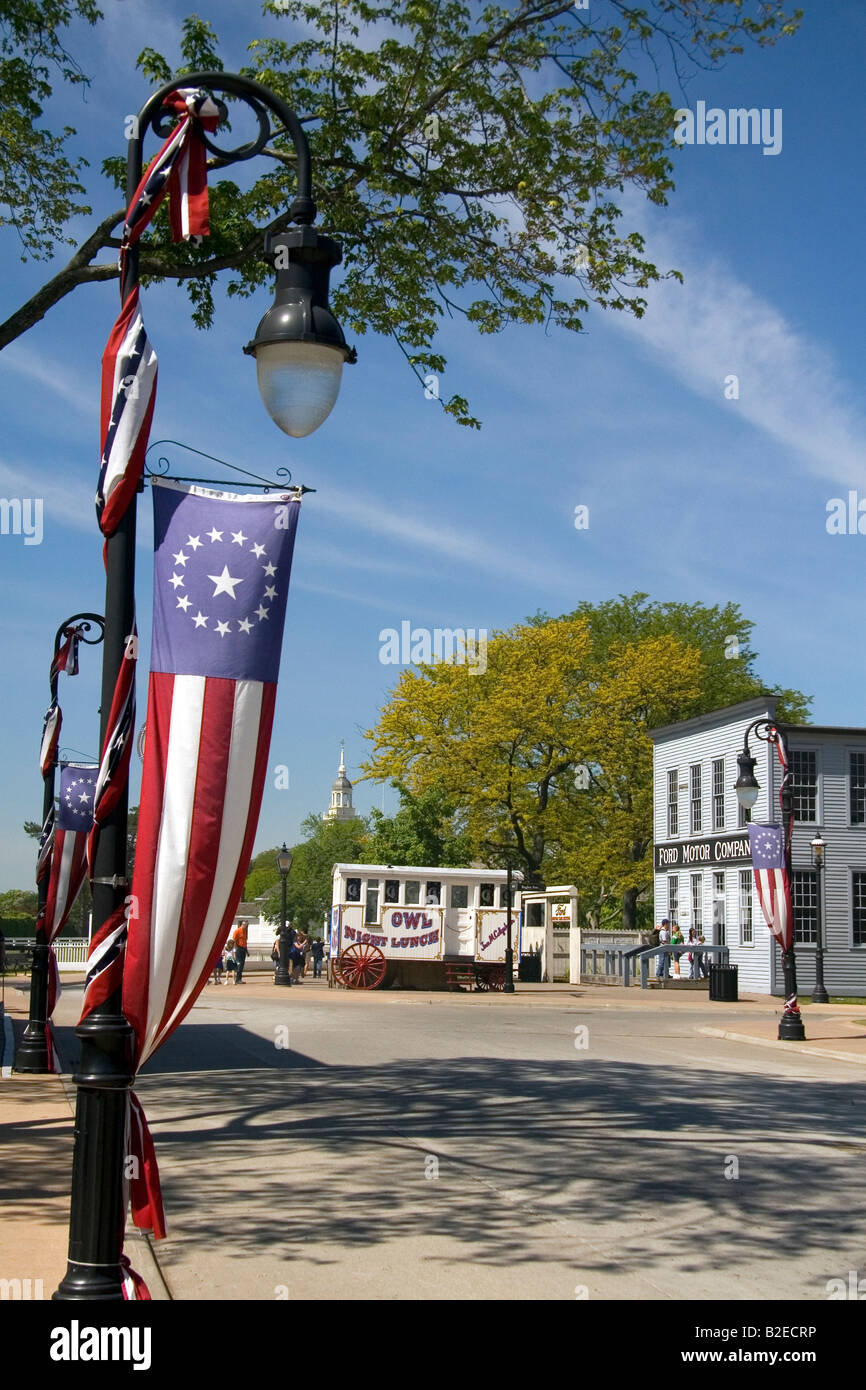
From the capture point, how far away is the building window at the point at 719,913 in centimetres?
4178

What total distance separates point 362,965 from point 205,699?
2878cm

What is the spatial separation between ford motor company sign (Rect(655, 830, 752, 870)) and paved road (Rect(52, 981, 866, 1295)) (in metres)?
22.2

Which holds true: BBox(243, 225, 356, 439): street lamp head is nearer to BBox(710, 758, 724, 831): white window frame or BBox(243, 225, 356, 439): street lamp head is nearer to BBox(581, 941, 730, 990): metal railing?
BBox(581, 941, 730, 990): metal railing

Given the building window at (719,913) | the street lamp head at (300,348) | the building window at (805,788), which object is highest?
the building window at (805,788)

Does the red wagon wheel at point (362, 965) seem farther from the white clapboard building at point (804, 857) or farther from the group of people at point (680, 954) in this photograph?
the white clapboard building at point (804, 857)

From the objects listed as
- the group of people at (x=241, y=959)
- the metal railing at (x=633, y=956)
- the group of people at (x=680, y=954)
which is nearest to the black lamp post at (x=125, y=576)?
the group of people at (x=241, y=959)

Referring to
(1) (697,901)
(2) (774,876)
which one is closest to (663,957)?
(1) (697,901)

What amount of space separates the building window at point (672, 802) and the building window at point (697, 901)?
2.40 meters

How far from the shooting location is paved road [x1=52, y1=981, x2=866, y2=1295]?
6793mm

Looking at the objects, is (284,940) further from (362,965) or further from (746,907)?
(746,907)

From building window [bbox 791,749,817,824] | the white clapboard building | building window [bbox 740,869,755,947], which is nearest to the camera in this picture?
the white clapboard building

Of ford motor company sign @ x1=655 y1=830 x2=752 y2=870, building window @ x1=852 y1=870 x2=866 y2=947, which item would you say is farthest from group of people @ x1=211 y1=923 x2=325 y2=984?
building window @ x1=852 y1=870 x2=866 y2=947
